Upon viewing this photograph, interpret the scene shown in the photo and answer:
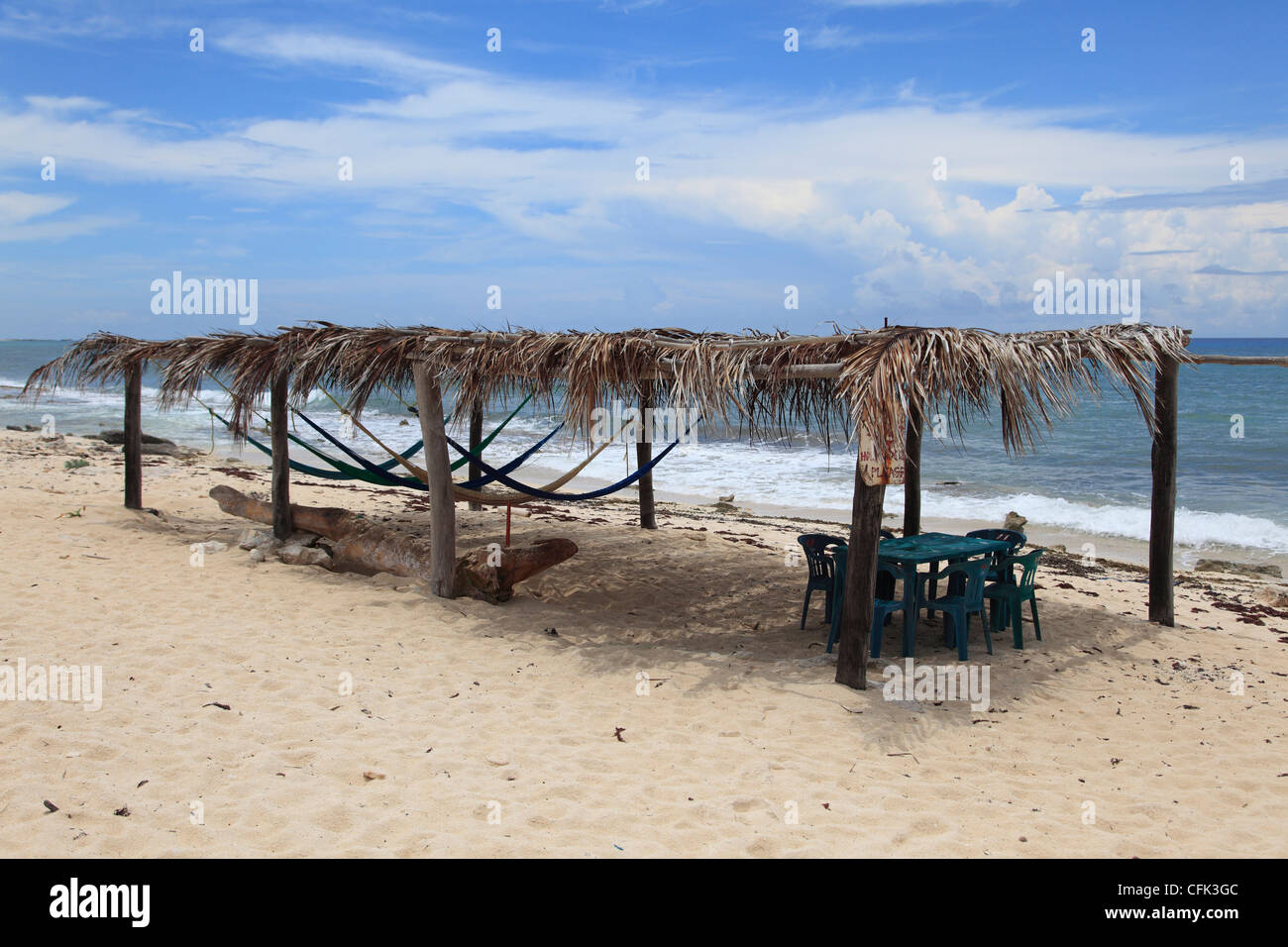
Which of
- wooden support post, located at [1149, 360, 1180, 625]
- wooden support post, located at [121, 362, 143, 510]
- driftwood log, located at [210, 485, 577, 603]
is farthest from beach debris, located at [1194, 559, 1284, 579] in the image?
wooden support post, located at [121, 362, 143, 510]

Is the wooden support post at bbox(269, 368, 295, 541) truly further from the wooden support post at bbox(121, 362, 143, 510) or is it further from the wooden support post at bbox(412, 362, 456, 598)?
the wooden support post at bbox(121, 362, 143, 510)

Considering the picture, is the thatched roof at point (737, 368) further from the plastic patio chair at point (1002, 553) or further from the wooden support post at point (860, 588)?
the plastic patio chair at point (1002, 553)

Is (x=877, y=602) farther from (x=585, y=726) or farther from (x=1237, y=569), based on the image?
(x=1237, y=569)

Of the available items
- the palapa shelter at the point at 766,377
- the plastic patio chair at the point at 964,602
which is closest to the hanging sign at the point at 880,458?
the palapa shelter at the point at 766,377

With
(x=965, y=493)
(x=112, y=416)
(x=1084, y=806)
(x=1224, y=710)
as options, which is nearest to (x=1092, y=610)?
(x=1224, y=710)

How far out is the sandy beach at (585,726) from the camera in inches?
98.4

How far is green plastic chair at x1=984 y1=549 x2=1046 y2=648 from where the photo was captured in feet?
14.8

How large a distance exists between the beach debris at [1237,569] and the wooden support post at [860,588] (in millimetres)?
5729

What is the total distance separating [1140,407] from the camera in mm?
4211

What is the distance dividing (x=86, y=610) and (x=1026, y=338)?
15.8ft

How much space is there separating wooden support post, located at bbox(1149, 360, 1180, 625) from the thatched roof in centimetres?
30

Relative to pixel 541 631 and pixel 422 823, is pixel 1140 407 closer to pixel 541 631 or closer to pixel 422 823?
pixel 541 631

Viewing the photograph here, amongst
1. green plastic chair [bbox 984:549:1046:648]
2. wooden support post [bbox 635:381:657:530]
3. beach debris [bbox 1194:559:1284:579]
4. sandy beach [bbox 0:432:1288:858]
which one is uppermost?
wooden support post [bbox 635:381:657:530]

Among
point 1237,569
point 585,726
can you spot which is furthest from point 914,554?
point 1237,569
